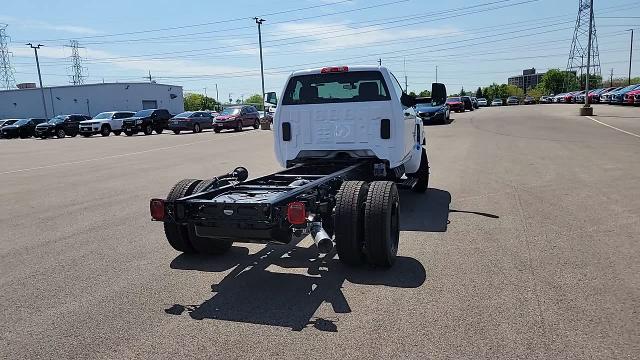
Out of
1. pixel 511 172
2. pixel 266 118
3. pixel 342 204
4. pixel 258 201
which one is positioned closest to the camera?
pixel 258 201

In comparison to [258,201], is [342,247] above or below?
below

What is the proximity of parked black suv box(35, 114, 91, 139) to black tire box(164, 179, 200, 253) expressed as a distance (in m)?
36.5

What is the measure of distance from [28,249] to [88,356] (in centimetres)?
341

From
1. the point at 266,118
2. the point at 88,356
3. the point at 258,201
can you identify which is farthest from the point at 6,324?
the point at 266,118

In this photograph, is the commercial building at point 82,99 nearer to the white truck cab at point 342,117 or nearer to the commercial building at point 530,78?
the white truck cab at point 342,117

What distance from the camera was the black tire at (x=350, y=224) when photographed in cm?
473

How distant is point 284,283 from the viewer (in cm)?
472

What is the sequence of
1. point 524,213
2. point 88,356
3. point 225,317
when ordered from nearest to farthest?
point 88,356 < point 225,317 < point 524,213

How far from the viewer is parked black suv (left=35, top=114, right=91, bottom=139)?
122 feet

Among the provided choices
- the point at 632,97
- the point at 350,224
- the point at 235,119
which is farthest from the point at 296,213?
the point at 632,97

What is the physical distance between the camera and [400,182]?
297 inches

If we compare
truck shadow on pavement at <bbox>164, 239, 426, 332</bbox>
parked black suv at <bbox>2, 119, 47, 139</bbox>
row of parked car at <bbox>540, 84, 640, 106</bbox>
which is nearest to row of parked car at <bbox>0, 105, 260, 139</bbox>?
parked black suv at <bbox>2, 119, 47, 139</bbox>

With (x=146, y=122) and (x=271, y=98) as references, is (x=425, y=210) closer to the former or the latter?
(x=271, y=98)

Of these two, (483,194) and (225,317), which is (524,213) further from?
(225,317)
